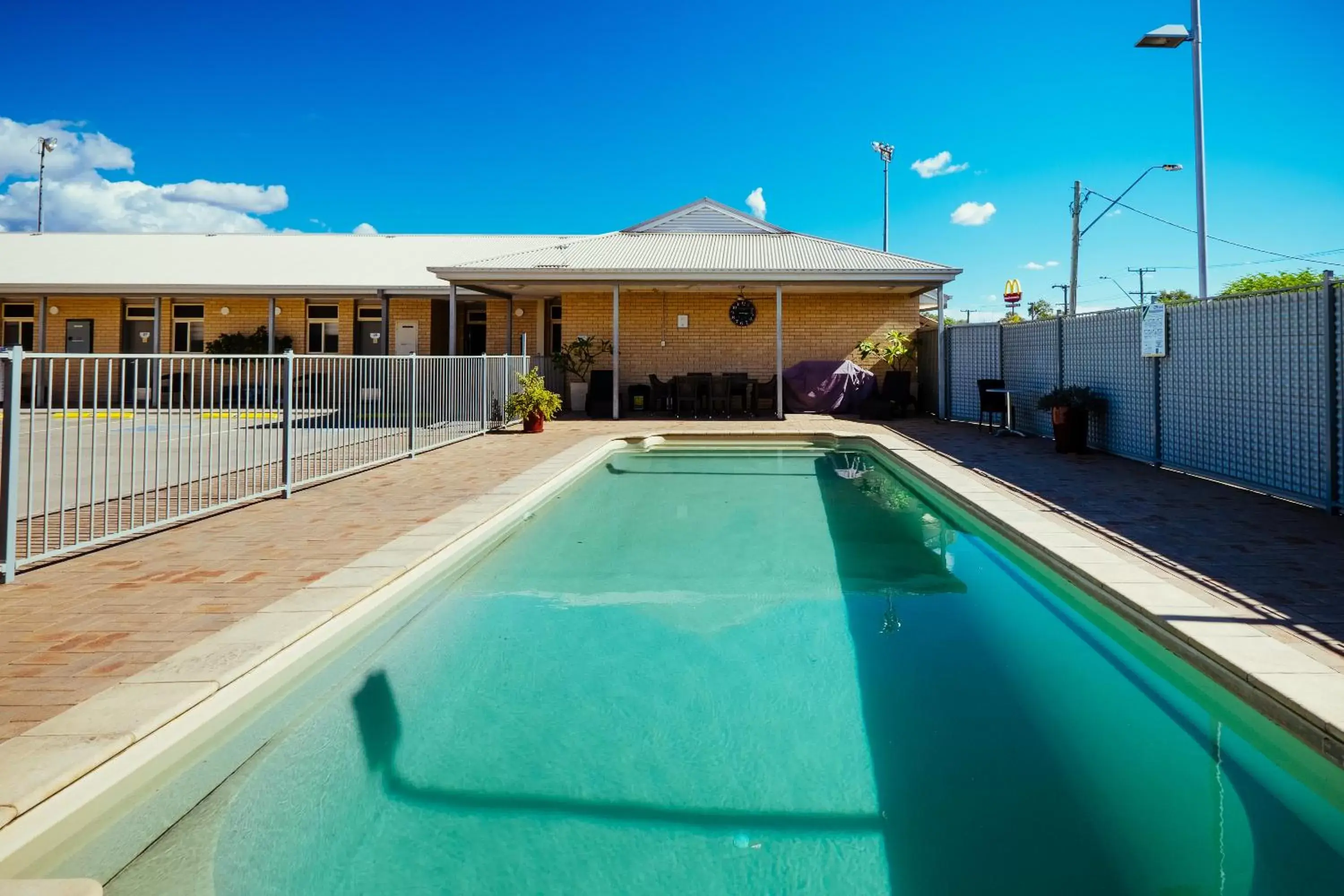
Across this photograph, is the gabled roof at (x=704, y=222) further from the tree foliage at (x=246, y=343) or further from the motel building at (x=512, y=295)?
the tree foliage at (x=246, y=343)

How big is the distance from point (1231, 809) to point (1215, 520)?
387 cm

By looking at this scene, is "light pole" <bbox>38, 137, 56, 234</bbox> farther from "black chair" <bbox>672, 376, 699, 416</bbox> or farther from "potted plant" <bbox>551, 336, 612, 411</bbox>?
"black chair" <bbox>672, 376, 699, 416</bbox>

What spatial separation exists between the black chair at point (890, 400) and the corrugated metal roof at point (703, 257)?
2.20 metres

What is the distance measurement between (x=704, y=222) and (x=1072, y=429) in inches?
490

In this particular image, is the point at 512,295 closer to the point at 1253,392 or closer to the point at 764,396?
the point at 764,396

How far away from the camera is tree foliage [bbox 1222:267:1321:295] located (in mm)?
26625

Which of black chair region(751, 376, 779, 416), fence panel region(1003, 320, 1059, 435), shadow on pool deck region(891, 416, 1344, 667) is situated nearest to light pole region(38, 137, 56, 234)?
black chair region(751, 376, 779, 416)

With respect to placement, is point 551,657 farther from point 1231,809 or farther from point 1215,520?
point 1215,520

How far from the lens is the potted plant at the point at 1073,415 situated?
924 cm

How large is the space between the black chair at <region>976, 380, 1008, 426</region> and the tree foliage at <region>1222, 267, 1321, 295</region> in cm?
1913

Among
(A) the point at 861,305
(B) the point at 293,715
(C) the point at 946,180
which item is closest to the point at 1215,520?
(B) the point at 293,715

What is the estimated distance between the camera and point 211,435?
5.81 meters

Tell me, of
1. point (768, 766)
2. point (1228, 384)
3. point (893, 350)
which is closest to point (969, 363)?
point (893, 350)

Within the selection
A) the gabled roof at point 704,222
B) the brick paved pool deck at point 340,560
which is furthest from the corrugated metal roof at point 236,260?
the brick paved pool deck at point 340,560
